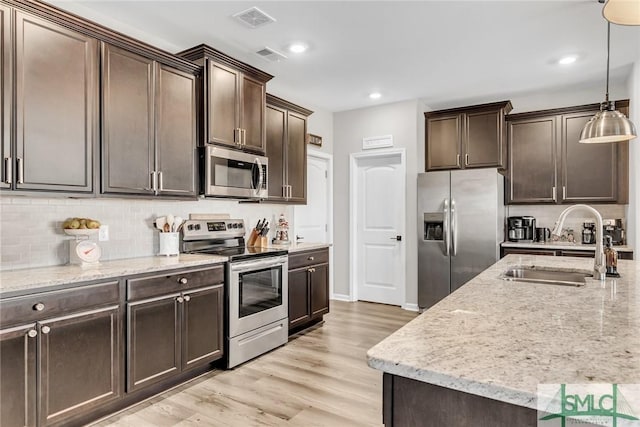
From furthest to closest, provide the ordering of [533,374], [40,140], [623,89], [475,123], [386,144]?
1. [386,144]
2. [475,123]
3. [623,89]
4. [40,140]
5. [533,374]

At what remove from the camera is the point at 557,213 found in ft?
15.5

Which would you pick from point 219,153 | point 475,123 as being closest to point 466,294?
point 219,153

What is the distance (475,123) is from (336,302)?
304 centimetres

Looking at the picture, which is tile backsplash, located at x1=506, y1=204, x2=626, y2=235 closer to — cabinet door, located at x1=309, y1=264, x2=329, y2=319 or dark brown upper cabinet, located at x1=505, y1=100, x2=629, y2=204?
dark brown upper cabinet, located at x1=505, y1=100, x2=629, y2=204

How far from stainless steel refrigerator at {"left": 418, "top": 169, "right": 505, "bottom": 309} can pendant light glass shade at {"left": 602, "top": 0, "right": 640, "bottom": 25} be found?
118 inches

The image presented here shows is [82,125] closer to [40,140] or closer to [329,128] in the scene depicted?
[40,140]

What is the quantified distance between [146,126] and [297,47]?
1.49 meters

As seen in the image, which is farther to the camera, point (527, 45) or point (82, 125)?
point (527, 45)

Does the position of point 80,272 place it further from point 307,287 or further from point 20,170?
point 307,287

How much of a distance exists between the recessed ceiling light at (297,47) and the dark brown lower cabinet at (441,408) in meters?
3.01

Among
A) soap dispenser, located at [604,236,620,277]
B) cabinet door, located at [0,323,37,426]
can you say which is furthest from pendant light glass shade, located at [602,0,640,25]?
cabinet door, located at [0,323,37,426]

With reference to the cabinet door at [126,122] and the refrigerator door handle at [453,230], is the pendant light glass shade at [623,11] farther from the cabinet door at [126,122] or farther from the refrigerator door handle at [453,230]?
the refrigerator door handle at [453,230]

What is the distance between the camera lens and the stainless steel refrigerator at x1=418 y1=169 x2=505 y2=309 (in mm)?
4355

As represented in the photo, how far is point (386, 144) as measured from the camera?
5141mm
